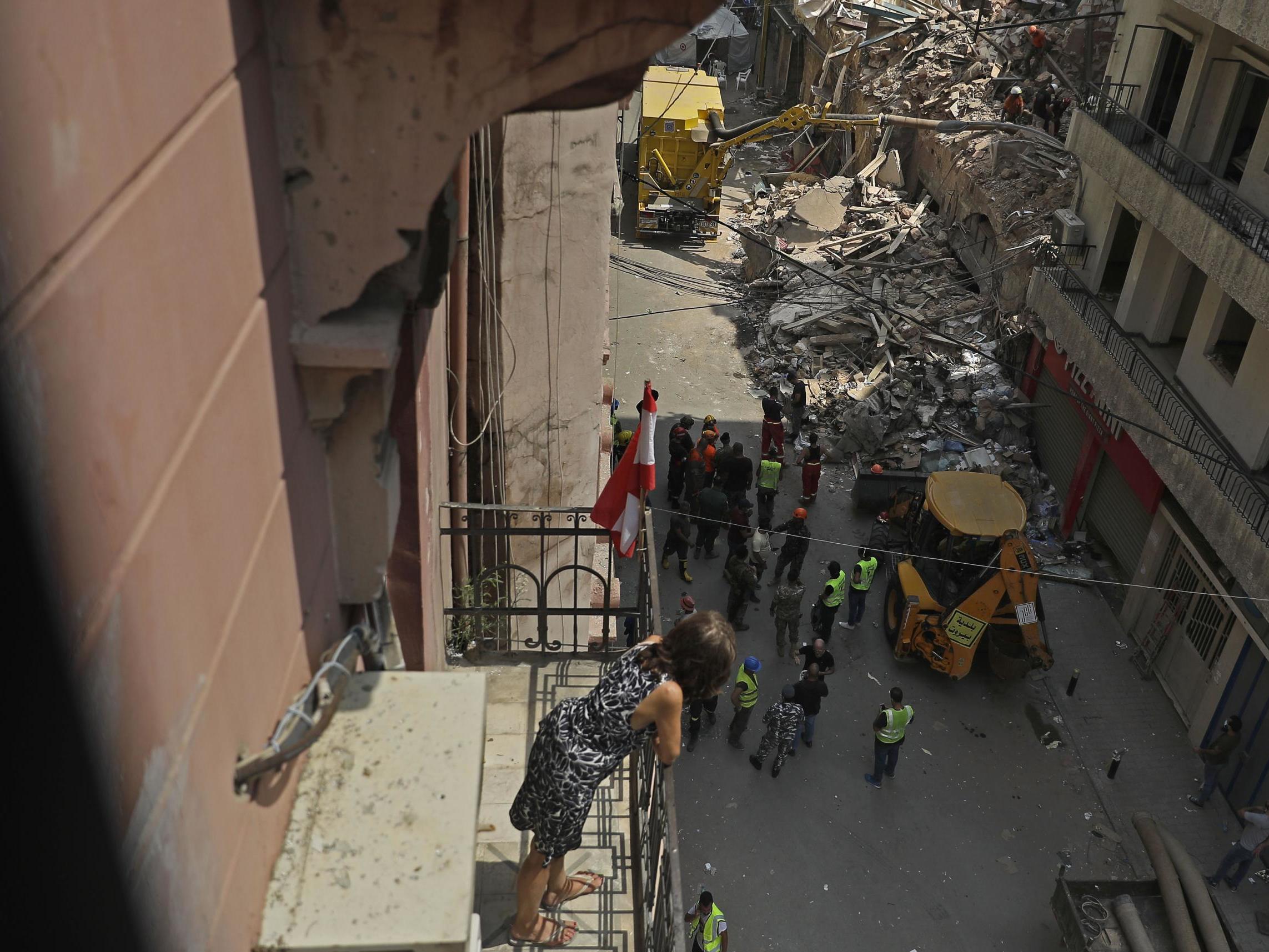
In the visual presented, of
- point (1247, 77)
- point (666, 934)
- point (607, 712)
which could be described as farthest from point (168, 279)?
point (1247, 77)

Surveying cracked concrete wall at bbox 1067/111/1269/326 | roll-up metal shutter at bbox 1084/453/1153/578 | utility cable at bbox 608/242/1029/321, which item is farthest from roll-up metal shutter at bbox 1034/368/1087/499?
utility cable at bbox 608/242/1029/321

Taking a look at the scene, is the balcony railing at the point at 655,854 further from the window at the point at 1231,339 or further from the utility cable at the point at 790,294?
the utility cable at the point at 790,294

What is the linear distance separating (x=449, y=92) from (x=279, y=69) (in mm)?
412

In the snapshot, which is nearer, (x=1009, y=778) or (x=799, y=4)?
(x=1009, y=778)

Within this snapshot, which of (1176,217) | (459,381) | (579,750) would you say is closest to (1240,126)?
(1176,217)

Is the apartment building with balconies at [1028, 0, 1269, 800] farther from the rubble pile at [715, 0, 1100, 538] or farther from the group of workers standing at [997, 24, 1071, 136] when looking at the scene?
the group of workers standing at [997, 24, 1071, 136]

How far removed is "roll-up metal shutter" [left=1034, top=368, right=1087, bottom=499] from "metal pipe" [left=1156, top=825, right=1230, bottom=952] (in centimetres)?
742

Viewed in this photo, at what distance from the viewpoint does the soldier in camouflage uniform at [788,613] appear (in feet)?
43.6

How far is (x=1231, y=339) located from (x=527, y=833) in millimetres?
12256

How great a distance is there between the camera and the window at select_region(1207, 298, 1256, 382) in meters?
13.8

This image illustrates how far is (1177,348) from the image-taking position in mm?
15680

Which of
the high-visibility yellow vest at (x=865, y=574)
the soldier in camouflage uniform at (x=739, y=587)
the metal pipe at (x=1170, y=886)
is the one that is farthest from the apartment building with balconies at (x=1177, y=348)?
the soldier in camouflage uniform at (x=739, y=587)

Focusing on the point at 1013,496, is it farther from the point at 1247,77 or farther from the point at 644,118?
the point at 644,118

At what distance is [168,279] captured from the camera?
76.3 inches
